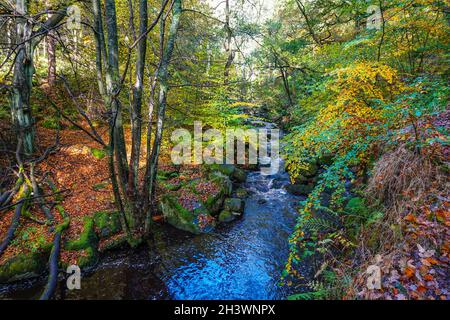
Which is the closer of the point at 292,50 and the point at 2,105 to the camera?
the point at 2,105

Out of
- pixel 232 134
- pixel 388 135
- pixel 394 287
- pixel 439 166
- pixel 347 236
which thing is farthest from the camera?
pixel 232 134

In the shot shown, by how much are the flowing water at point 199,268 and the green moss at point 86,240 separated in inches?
21.6

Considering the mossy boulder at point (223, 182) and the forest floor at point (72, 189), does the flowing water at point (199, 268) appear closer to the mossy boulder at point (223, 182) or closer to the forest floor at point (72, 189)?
the forest floor at point (72, 189)

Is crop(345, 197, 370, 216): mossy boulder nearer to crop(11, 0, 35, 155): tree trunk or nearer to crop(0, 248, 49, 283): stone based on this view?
crop(0, 248, 49, 283): stone

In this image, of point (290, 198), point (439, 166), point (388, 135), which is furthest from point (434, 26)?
point (290, 198)

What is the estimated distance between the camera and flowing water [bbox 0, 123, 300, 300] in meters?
4.50

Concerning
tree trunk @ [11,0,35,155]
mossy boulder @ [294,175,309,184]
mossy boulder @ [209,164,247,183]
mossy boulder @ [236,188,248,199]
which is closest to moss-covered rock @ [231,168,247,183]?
mossy boulder @ [209,164,247,183]

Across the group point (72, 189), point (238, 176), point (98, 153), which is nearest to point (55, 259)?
point (72, 189)

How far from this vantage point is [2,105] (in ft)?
29.8

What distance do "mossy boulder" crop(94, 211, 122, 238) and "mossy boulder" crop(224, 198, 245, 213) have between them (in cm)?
357

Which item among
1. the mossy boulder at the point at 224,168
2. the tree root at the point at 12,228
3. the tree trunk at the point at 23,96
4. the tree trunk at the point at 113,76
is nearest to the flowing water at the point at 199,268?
the tree root at the point at 12,228

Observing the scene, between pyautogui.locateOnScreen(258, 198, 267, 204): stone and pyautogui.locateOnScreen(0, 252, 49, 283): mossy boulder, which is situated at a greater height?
pyautogui.locateOnScreen(258, 198, 267, 204): stone

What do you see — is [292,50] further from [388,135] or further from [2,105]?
[2,105]
